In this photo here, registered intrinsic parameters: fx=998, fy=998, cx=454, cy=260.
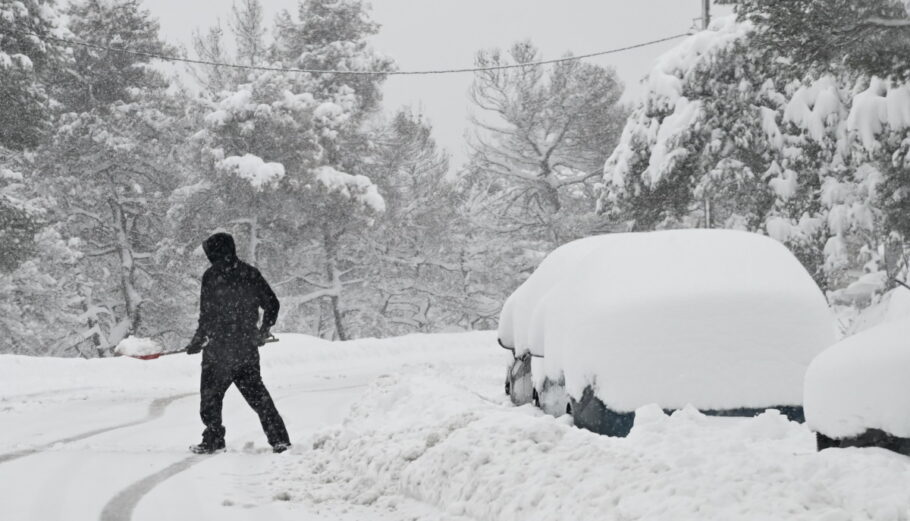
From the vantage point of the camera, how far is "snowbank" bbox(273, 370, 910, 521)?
3.80 metres

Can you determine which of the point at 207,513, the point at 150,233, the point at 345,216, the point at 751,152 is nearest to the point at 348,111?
the point at 345,216

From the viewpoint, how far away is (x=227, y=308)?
716 cm

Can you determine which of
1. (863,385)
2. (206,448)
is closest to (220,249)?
(206,448)

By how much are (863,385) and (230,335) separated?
4252 mm

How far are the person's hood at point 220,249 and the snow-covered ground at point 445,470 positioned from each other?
139 centimetres

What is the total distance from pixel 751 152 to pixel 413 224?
16.7m

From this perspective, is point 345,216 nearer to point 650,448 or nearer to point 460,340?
point 460,340

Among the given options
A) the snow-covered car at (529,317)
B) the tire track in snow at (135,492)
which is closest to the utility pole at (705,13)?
the snow-covered car at (529,317)

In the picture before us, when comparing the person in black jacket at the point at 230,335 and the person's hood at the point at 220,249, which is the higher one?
the person's hood at the point at 220,249

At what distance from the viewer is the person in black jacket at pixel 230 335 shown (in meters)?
7.12

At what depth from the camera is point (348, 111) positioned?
33.0 meters

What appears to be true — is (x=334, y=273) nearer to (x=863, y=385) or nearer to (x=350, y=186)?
(x=350, y=186)

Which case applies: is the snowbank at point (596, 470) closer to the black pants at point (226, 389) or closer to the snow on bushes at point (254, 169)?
the black pants at point (226, 389)

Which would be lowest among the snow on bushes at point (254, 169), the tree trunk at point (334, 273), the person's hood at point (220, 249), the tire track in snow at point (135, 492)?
the tree trunk at point (334, 273)
